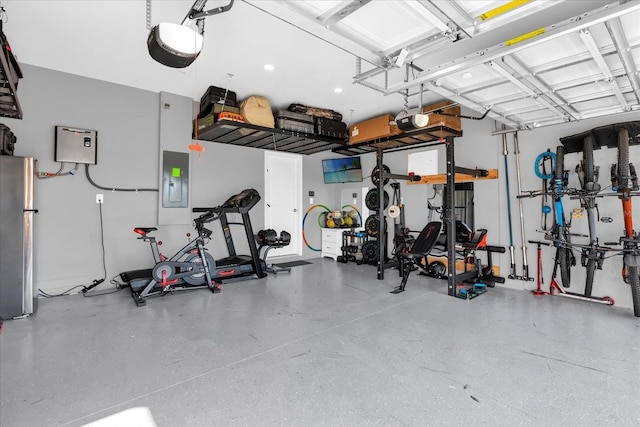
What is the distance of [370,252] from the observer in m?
6.53

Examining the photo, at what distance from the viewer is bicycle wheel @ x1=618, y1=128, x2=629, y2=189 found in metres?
3.60

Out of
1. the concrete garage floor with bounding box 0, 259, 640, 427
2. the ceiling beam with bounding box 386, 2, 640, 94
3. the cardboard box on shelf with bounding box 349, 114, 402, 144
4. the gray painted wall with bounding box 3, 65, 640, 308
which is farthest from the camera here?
the cardboard box on shelf with bounding box 349, 114, 402, 144

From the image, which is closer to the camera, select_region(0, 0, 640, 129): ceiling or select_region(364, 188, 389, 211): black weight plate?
select_region(0, 0, 640, 129): ceiling

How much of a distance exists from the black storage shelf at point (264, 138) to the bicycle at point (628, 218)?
164 inches

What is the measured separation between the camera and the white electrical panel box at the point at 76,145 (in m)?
4.27

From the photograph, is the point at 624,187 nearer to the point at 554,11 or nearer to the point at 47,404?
the point at 554,11

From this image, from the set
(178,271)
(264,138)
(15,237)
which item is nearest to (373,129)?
(264,138)

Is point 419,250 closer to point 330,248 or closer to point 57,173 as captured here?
point 330,248

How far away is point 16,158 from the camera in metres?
3.41

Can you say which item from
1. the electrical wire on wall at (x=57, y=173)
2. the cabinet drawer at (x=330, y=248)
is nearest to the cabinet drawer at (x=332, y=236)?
the cabinet drawer at (x=330, y=248)

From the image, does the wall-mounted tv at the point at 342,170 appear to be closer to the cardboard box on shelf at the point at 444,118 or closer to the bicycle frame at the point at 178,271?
the cardboard box on shelf at the point at 444,118

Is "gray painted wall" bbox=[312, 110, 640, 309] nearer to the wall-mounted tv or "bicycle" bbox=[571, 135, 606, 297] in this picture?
"bicycle" bbox=[571, 135, 606, 297]

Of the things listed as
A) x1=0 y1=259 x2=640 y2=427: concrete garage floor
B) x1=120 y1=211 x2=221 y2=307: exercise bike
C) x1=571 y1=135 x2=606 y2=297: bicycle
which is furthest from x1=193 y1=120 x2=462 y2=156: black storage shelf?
x1=0 y1=259 x2=640 y2=427: concrete garage floor

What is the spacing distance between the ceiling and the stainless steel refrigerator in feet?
5.06
